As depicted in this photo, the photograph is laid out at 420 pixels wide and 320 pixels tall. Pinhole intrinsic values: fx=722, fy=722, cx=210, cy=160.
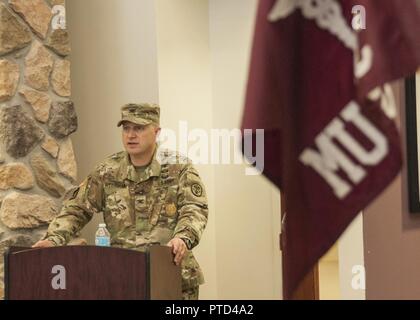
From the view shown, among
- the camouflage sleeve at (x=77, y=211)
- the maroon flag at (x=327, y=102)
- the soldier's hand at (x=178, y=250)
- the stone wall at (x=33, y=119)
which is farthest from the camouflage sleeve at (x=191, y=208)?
the maroon flag at (x=327, y=102)

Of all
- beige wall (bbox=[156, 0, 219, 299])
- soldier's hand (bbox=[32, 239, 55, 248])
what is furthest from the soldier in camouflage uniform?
beige wall (bbox=[156, 0, 219, 299])

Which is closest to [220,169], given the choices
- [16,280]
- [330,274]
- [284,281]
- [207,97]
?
[207,97]

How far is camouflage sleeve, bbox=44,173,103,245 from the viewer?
333 cm

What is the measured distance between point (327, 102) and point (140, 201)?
2517 mm

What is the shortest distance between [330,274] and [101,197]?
2.74 m

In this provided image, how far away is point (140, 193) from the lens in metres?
3.51

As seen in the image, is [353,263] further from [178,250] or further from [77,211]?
[77,211]

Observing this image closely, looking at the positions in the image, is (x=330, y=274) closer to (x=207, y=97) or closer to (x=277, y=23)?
(x=207, y=97)

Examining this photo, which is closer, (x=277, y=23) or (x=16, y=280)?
(x=277, y=23)

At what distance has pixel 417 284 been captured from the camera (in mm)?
3043

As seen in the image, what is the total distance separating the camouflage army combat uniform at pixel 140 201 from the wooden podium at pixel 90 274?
1.76 ft

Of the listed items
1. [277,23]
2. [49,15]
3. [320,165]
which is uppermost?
[49,15]

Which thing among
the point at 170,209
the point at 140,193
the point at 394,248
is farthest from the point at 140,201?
the point at 394,248
